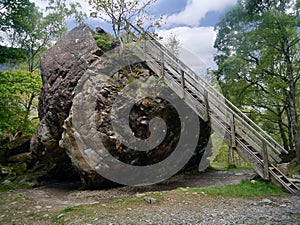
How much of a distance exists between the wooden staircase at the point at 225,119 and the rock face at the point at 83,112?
758 mm

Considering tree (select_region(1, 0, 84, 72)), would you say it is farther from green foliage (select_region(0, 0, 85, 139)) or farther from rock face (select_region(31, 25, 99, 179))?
rock face (select_region(31, 25, 99, 179))

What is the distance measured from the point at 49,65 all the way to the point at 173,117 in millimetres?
5983

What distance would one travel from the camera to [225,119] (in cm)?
785

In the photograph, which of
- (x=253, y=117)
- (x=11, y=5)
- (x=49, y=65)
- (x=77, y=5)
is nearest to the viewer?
(x=11, y=5)

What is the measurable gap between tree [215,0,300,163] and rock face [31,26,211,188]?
383 cm

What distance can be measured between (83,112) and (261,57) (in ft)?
30.3

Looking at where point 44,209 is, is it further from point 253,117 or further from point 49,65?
point 253,117

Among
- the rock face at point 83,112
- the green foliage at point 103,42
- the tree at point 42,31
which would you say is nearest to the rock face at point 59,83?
the rock face at point 83,112

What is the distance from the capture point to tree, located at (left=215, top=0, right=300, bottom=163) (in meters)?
11.0

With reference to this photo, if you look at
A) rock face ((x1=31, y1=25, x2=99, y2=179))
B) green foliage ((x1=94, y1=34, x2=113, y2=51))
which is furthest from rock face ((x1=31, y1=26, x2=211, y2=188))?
green foliage ((x1=94, y1=34, x2=113, y2=51))

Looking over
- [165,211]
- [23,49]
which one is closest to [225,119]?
[165,211]

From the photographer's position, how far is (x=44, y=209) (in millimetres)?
6234

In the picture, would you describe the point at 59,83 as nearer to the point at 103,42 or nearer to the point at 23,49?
the point at 103,42

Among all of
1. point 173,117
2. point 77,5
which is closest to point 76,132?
point 173,117
